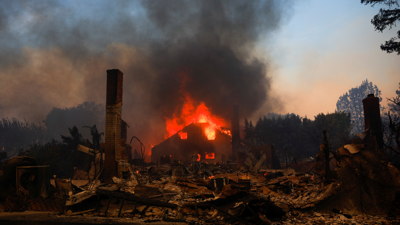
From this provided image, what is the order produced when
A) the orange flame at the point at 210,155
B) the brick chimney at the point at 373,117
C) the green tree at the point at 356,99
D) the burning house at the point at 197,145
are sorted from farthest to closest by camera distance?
the green tree at the point at 356,99, the burning house at the point at 197,145, the orange flame at the point at 210,155, the brick chimney at the point at 373,117

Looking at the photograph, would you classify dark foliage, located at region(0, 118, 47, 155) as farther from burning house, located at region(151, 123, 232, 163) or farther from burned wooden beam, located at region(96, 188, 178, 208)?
burned wooden beam, located at region(96, 188, 178, 208)

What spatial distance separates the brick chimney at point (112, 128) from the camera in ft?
42.8

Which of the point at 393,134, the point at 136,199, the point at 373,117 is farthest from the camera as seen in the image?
the point at 373,117

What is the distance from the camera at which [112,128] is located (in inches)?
515

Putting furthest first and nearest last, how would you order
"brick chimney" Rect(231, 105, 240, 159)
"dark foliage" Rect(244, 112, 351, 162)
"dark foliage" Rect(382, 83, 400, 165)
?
1. "brick chimney" Rect(231, 105, 240, 159)
2. "dark foliage" Rect(244, 112, 351, 162)
3. "dark foliage" Rect(382, 83, 400, 165)

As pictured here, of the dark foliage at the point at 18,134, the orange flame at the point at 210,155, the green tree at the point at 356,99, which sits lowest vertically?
the orange flame at the point at 210,155

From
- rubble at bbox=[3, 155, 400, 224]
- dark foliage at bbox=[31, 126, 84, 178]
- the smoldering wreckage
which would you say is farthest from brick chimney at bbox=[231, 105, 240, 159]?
rubble at bbox=[3, 155, 400, 224]

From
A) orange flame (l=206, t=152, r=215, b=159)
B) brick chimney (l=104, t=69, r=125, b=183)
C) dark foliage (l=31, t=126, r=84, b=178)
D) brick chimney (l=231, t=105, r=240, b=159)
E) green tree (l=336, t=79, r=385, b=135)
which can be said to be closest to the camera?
brick chimney (l=104, t=69, r=125, b=183)

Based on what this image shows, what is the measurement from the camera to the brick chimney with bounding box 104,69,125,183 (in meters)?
13.1

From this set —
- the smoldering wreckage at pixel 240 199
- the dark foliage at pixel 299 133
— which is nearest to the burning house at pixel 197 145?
the dark foliage at pixel 299 133

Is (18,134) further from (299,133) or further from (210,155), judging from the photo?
(299,133)

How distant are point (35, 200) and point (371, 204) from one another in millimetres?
11135

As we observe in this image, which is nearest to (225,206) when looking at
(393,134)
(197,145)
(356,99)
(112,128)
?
(112,128)

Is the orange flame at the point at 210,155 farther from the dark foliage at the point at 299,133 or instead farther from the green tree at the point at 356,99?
the green tree at the point at 356,99
